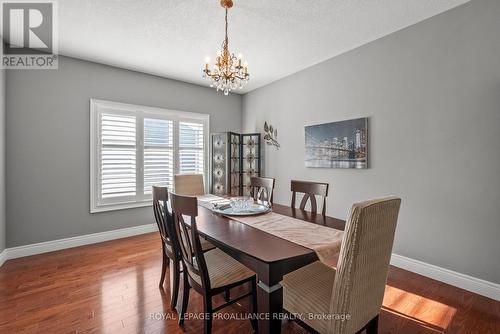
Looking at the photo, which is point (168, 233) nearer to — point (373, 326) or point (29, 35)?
point (373, 326)

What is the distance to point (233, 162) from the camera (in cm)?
458

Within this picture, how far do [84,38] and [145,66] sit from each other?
0.92 m

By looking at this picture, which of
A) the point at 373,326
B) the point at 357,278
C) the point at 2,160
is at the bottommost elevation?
the point at 373,326

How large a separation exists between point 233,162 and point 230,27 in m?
2.42

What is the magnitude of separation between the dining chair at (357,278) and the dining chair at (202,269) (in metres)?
0.42

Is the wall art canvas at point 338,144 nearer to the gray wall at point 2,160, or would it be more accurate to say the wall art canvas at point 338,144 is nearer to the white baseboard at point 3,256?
the gray wall at point 2,160

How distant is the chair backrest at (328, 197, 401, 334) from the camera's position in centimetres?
108

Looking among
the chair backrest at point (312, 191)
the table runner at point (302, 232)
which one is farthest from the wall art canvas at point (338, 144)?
the table runner at point (302, 232)

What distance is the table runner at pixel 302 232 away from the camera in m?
1.41

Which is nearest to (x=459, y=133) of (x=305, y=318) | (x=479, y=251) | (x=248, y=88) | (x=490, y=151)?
(x=490, y=151)

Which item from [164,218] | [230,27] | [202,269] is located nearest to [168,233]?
[164,218]

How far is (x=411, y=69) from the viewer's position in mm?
2646

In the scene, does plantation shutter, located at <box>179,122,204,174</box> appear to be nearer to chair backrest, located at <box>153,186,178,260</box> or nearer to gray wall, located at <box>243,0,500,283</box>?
chair backrest, located at <box>153,186,178,260</box>

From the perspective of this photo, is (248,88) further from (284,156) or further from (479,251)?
(479,251)
